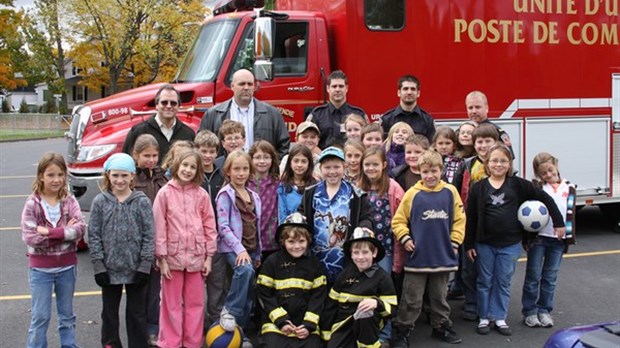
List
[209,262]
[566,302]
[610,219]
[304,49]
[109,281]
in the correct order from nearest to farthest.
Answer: [109,281]
[209,262]
[566,302]
[304,49]
[610,219]

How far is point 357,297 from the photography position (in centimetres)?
500

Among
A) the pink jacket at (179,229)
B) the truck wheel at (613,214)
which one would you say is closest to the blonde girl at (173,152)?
the pink jacket at (179,229)

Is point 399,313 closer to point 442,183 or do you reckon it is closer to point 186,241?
point 442,183

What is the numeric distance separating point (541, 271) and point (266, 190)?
2.58 meters

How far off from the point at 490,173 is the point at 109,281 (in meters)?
3.24

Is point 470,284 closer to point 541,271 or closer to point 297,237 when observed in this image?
point 541,271

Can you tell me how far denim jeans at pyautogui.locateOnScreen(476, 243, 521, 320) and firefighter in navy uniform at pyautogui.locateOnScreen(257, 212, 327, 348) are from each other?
154 centimetres

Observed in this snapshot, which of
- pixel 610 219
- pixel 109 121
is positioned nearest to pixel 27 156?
pixel 109 121

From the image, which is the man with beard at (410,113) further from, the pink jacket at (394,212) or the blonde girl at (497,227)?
the pink jacket at (394,212)

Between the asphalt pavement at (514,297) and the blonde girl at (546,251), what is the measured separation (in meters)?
0.17

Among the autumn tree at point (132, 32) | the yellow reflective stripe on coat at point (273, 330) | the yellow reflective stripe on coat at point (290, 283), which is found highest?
the autumn tree at point (132, 32)

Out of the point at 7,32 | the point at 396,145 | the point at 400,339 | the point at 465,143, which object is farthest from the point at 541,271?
the point at 7,32

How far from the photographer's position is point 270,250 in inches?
219

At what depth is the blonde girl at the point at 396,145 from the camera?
6.02 metres
